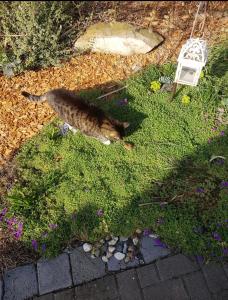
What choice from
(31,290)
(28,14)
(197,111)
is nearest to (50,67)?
(28,14)

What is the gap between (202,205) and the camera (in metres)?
4.19

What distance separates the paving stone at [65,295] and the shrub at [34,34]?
145 inches

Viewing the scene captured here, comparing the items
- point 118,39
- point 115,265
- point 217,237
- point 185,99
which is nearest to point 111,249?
point 115,265

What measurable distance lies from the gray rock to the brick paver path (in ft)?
11.5

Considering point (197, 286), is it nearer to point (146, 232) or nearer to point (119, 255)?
point (146, 232)

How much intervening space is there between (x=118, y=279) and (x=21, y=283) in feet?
3.98

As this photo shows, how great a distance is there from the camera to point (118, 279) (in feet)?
12.8

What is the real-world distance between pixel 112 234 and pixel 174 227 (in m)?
0.80

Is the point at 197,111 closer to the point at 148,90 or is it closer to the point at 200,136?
the point at 200,136

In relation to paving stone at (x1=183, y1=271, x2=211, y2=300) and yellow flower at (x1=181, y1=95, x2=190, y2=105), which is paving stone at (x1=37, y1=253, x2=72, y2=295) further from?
yellow flower at (x1=181, y1=95, x2=190, y2=105)

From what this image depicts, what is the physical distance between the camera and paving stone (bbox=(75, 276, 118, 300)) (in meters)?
3.80

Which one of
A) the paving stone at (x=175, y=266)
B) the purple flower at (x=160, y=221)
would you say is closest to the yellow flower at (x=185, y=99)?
the purple flower at (x=160, y=221)

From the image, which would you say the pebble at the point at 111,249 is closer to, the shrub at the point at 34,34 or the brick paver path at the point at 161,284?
the brick paver path at the point at 161,284

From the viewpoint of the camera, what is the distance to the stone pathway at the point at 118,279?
374 cm
